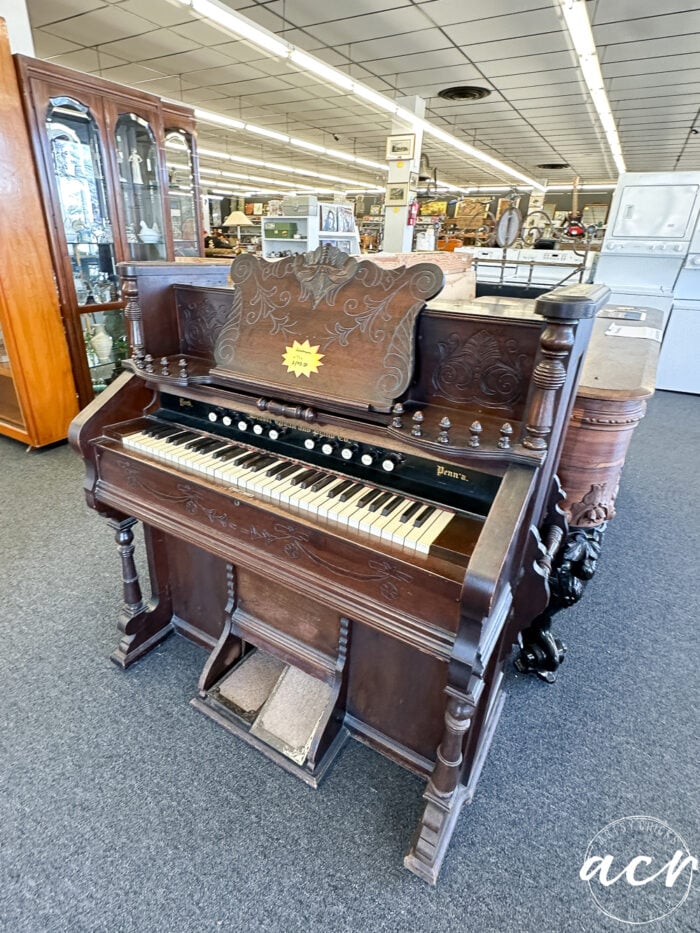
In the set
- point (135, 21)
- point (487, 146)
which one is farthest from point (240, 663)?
point (487, 146)

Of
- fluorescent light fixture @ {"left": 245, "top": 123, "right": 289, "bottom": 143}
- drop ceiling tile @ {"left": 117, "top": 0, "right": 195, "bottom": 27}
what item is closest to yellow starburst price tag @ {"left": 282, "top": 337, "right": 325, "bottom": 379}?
drop ceiling tile @ {"left": 117, "top": 0, "right": 195, "bottom": 27}

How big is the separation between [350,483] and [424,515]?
0.71 ft

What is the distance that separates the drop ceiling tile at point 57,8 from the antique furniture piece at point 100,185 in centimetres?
233

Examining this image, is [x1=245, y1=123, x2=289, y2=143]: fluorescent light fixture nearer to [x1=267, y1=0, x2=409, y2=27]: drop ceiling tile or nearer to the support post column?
the support post column

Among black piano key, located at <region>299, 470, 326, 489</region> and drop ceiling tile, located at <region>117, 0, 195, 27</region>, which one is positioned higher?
drop ceiling tile, located at <region>117, 0, 195, 27</region>

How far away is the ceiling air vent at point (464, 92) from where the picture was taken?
22.1 ft

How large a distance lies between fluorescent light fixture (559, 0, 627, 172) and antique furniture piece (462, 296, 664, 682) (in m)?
4.07

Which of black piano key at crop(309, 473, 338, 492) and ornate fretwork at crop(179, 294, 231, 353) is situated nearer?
black piano key at crop(309, 473, 338, 492)

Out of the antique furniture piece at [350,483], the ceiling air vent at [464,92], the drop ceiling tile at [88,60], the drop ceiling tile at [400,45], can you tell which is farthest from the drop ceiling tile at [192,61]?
the antique furniture piece at [350,483]

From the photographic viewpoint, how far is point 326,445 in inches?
49.7

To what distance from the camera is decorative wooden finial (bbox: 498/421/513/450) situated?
39.8 inches

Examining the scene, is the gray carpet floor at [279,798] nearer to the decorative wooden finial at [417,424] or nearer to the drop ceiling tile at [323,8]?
the decorative wooden finial at [417,424]

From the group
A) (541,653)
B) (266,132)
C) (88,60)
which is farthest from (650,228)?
(266,132)

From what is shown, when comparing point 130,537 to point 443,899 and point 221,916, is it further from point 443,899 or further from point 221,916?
point 443,899
